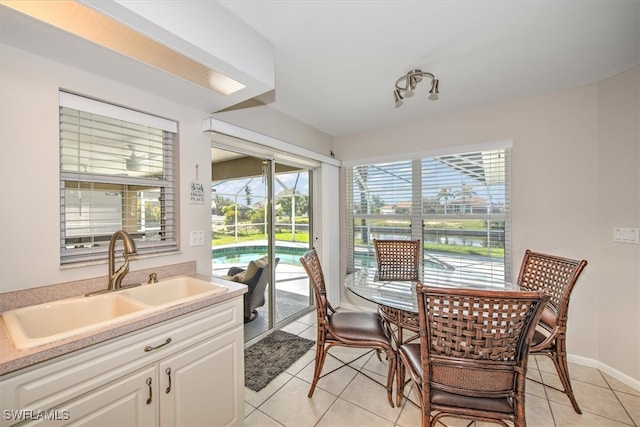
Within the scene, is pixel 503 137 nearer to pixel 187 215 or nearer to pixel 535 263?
pixel 535 263

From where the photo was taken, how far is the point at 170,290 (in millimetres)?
1765

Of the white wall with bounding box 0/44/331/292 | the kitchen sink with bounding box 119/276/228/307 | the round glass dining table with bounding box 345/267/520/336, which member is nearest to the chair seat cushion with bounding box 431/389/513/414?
the round glass dining table with bounding box 345/267/520/336

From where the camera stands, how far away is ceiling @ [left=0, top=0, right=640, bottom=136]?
4.48 feet

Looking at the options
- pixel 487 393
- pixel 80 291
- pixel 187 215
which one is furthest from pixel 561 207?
pixel 80 291

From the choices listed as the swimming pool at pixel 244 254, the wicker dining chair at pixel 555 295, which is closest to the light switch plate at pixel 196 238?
the swimming pool at pixel 244 254

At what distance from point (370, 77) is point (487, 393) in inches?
87.5

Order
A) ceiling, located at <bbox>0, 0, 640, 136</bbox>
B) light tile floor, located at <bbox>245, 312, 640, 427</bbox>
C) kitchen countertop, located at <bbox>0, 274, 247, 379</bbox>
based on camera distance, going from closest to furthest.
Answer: kitchen countertop, located at <bbox>0, 274, 247, 379</bbox> < ceiling, located at <bbox>0, 0, 640, 136</bbox> < light tile floor, located at <bbox>245, 312, 640, 427</bbox>

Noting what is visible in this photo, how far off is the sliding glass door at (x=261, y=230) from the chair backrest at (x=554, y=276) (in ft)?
7.71

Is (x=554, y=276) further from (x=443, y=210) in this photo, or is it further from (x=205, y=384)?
(x=205, y=384)

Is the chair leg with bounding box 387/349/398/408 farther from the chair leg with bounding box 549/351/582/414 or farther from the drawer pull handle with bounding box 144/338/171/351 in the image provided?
the drawer pull handle with bounding box 144/338/171/351

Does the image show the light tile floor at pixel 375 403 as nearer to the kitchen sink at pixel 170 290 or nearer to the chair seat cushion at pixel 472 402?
the chair seat cushion at pixel 472 402

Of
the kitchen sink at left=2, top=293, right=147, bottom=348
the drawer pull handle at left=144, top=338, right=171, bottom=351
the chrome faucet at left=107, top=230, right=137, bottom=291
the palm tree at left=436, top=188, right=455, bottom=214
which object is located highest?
the palm tree at left=436, top=188, right=455, bottom=214

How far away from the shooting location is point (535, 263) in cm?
213

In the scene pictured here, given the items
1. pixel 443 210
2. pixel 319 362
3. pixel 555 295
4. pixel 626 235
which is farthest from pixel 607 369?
pixel 319 362
